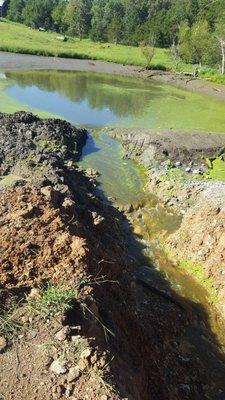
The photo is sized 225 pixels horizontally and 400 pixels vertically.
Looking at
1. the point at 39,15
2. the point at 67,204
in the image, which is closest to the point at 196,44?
the point at 39,15

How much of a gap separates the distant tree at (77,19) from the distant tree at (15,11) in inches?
582

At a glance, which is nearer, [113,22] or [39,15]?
[113,22]

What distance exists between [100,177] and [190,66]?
159 ft

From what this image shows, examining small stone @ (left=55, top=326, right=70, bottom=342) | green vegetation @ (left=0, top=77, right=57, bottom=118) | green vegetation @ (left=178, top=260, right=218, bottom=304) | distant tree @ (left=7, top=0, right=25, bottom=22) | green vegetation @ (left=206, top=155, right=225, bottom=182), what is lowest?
green vegetation @ (left=178, top=260, right=218, bottom=304)

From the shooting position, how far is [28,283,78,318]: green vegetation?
25.8ft

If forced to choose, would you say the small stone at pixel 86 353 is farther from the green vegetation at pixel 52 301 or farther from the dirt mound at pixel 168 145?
the dirt mound at pixel 168 145

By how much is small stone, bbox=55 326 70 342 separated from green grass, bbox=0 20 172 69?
60.9 m

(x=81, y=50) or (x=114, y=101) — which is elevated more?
(x=81, y=50)

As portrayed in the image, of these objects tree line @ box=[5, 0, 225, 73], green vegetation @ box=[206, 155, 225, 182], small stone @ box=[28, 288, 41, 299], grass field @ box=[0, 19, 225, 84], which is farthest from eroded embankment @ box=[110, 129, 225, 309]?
tree line @ box=[5, 0, 225, 73]

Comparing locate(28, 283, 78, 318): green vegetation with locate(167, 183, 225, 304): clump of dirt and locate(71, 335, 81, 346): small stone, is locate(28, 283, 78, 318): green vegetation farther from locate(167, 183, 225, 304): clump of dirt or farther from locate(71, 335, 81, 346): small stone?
locate(167, 183, 225, 304): clump of dirt

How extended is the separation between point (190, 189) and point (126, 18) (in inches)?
3170

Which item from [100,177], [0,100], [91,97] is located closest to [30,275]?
[100,177]

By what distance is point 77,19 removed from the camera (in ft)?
293

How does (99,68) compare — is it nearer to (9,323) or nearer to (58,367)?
(9,323)
